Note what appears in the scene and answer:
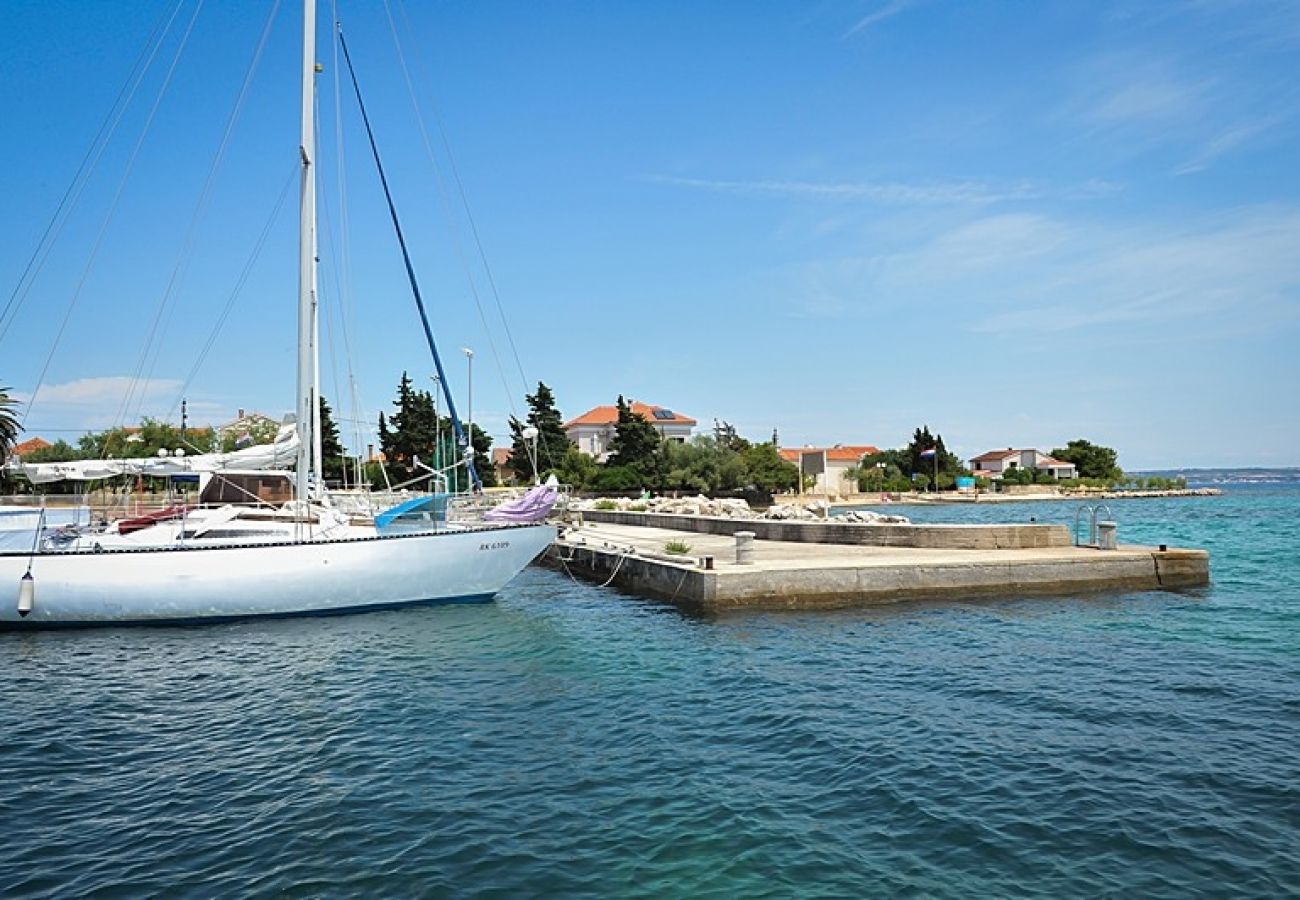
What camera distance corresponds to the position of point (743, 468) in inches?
2916

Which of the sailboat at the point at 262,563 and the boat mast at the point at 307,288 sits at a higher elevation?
the boat mast at the point at 307,288

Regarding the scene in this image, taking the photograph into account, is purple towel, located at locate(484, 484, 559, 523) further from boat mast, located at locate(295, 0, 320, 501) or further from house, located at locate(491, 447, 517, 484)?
house, located at locate(491, 447, 517, 484)

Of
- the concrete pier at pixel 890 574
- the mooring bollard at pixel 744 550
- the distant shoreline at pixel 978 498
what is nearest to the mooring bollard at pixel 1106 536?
the concrete pier at pixel 890 574

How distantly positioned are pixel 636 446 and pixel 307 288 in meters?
53.8

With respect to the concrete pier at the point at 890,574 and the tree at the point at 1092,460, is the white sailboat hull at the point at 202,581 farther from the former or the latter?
the tree at the point at 1092,460

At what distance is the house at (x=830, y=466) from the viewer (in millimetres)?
96881

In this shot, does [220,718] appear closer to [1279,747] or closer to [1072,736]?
[1072,736]

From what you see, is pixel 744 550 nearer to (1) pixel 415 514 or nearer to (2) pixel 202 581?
(1) pixel 415 514

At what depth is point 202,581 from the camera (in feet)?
52.7

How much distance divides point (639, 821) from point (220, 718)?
19.9 ft

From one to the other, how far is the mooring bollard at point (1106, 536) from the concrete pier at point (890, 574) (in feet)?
0.90

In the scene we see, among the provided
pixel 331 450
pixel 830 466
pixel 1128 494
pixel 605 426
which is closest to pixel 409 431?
pixel 331 450

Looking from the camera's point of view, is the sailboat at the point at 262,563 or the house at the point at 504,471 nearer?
the sailboat at the point at 262,563

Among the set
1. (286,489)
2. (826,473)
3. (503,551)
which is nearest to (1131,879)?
(503,551)
